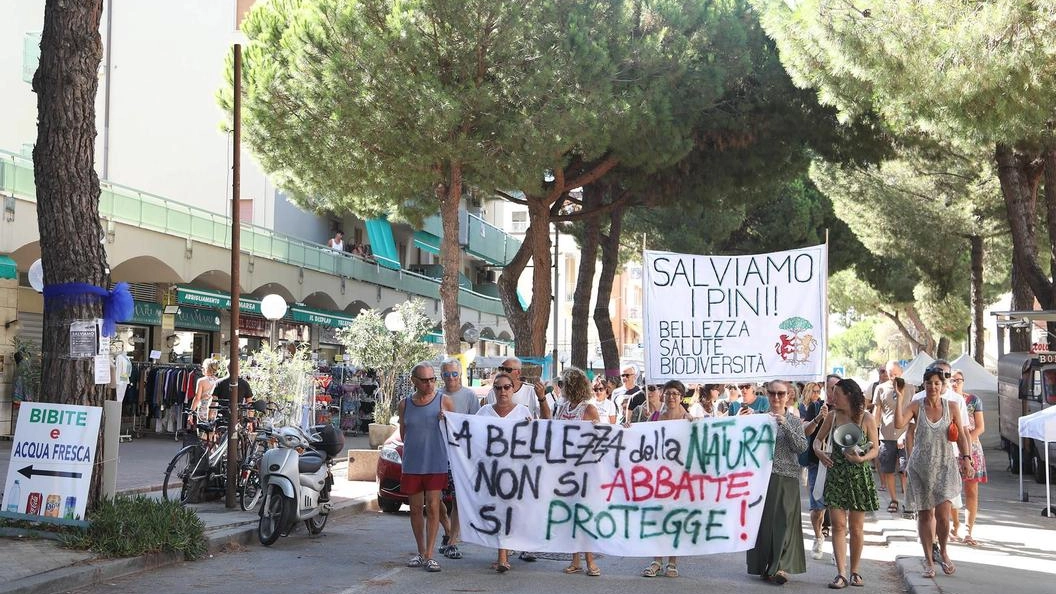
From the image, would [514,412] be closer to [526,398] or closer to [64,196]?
[526,398]

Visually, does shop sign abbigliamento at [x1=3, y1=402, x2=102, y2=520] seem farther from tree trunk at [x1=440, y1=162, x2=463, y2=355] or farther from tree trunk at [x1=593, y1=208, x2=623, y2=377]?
tree trunk at [x1=593, y1=208, x2=623, y2=377]

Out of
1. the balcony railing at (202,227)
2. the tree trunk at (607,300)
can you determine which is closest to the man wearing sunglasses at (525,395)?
the balcony railing at (202,227)

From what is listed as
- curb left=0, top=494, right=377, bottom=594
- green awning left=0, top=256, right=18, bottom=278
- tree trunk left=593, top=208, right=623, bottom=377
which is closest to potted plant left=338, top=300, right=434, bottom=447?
green awning left=0, top=256, right=18, bottom=278

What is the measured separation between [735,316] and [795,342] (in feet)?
2.15

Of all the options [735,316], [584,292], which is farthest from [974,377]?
[735,316]

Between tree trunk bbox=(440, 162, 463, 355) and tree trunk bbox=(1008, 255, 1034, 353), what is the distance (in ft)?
39.3

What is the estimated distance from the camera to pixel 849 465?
9266 mm

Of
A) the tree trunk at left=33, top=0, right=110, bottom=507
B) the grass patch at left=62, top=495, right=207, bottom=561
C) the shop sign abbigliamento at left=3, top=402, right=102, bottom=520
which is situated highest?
the tree trunk at left=33, top=0, right=110, bottom=507

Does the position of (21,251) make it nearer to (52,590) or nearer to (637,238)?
(52,590)

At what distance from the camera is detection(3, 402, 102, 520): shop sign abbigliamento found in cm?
991

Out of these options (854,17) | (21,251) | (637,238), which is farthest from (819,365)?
(637,238)

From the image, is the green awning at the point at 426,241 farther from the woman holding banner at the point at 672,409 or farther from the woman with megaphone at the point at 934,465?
the woman with megaphone at the point at 934,465

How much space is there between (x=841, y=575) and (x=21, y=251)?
1787cm

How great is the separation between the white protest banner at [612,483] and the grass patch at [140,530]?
7.58ft
